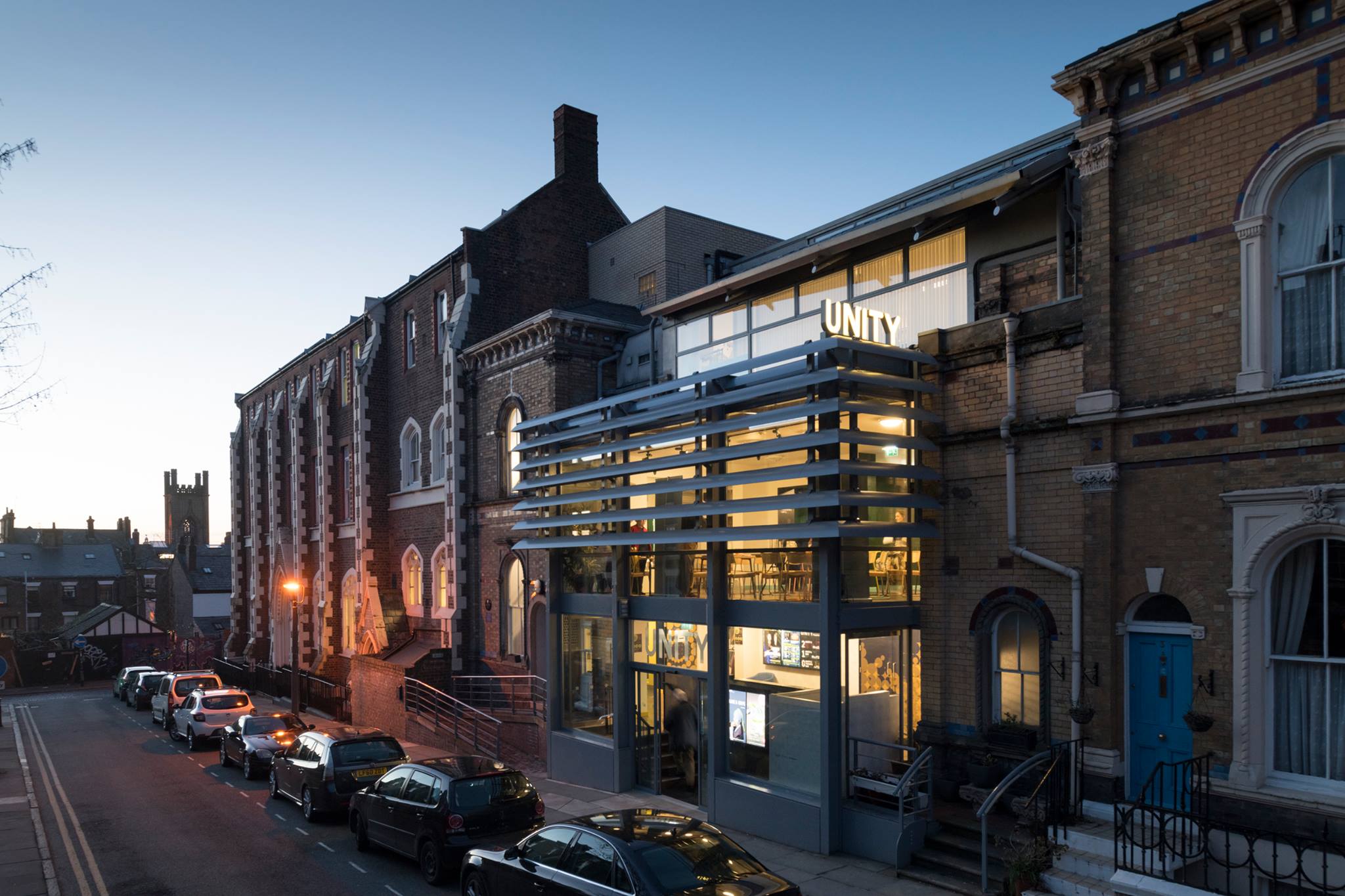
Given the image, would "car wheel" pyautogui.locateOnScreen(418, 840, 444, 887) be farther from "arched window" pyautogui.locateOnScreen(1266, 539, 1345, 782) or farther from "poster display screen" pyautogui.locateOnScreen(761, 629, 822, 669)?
"arched window" pyautogui.locateOnScreen(1266, 539, 1345, 782)

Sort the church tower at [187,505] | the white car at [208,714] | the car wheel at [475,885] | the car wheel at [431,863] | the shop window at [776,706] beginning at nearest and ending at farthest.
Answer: the car wheel at [475,885]
the car wheel at [431,863]
the shop window at [776,706]
the white car at [208,714]
the church tower at [187,505]

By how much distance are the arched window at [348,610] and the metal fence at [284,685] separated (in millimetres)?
1502

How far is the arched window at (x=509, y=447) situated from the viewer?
82.7ft

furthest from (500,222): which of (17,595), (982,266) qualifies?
(17,595)

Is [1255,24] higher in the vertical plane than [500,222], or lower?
lower

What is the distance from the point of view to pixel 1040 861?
11.0 meters

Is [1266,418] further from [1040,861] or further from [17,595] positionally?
[17,595]

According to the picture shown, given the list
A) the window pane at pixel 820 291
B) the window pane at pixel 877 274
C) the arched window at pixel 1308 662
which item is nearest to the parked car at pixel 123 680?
the window pane at pixel 820 291

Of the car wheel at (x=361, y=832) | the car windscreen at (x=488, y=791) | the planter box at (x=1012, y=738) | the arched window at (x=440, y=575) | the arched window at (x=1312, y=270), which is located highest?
the arched window at (x=1312, y=270)

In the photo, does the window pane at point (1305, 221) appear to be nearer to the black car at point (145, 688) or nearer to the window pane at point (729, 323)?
the window pane at point (729, 323)

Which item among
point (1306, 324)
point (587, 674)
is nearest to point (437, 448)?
point (587, 674)

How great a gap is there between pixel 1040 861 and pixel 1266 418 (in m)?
5.73

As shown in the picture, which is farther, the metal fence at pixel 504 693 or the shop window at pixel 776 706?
the metal fence at pixel 504 693

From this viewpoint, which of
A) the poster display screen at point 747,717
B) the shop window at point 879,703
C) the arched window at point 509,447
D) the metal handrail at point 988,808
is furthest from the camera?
the arched window at point 509,447
